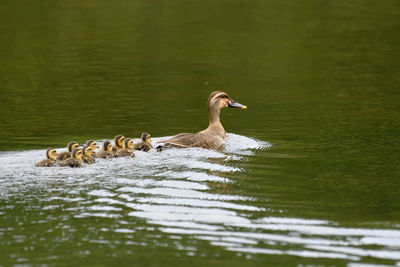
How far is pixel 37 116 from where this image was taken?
1459cm

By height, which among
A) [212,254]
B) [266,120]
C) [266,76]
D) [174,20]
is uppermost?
[174,20]

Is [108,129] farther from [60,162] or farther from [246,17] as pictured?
[246,17]

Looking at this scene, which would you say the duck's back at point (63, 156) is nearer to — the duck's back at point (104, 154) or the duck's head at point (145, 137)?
the duck's back at point (104, 154)

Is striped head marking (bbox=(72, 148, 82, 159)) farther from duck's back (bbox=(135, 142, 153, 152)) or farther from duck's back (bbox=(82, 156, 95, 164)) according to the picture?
duck's back (bbox=(135, 142, 153, 152))

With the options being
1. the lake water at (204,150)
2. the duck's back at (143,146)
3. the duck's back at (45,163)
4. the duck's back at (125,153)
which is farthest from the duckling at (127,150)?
the duck's back at (45,163)

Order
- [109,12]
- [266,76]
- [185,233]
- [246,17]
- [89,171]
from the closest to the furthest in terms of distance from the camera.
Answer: [185,233] → [89,171] → [266,76] → [246,17] → [109,12]

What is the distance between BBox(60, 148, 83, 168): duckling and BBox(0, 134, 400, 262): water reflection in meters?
0.10

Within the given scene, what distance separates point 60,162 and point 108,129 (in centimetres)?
350

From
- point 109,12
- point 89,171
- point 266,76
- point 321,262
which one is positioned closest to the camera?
point 321,262

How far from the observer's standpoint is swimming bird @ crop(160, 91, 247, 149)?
1138cm

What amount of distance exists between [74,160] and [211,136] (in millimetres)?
2783

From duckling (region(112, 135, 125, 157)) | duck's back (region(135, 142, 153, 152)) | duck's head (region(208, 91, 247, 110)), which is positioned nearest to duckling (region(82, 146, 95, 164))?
duckling (region(112, 135, 125, 157))

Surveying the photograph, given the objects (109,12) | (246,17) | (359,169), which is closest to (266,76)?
(359,169)

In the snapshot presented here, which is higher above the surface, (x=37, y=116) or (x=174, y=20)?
(x=174, y=20)
